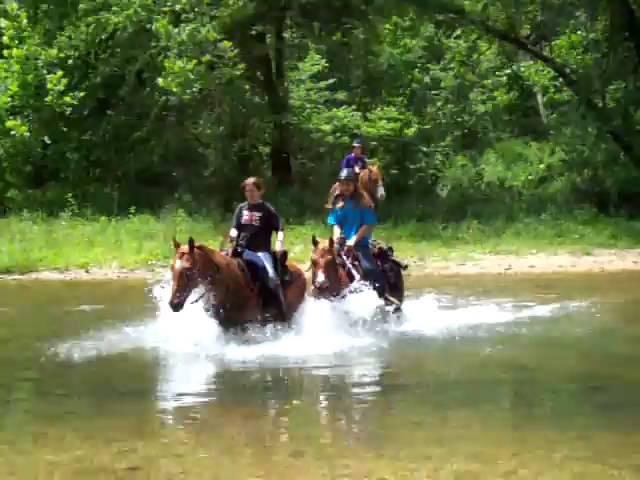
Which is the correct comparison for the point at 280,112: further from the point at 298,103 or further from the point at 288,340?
the point at 288,340

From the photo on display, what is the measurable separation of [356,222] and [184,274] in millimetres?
3162

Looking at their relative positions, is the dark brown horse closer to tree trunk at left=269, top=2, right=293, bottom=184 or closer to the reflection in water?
the reflection in water

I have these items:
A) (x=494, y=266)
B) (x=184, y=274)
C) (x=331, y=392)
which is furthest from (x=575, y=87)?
(x=331, y=392)

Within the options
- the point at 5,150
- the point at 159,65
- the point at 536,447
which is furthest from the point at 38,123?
the point at 536,447

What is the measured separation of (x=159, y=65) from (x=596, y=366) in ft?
76.3

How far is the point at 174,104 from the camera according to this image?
33.2 meters

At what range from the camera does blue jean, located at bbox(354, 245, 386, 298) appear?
15.2 meters

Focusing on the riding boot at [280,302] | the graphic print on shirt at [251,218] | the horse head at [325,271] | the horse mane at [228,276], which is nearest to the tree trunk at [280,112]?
the horse head at [325,271]

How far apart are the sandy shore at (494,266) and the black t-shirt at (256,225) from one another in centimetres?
873

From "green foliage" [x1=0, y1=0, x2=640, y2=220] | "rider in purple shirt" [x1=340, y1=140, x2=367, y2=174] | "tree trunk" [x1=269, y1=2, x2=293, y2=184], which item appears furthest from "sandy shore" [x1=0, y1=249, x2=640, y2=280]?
"tree trunk" [x1=269, y1=2, x2=293, y2=184]

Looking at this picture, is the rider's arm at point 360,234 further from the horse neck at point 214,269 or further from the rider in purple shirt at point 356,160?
the rider in purple shirt at point 356,160

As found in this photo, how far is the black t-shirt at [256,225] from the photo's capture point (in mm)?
13727

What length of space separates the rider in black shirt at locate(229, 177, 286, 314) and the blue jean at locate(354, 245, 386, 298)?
166 cm

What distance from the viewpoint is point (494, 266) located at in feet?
76.2
